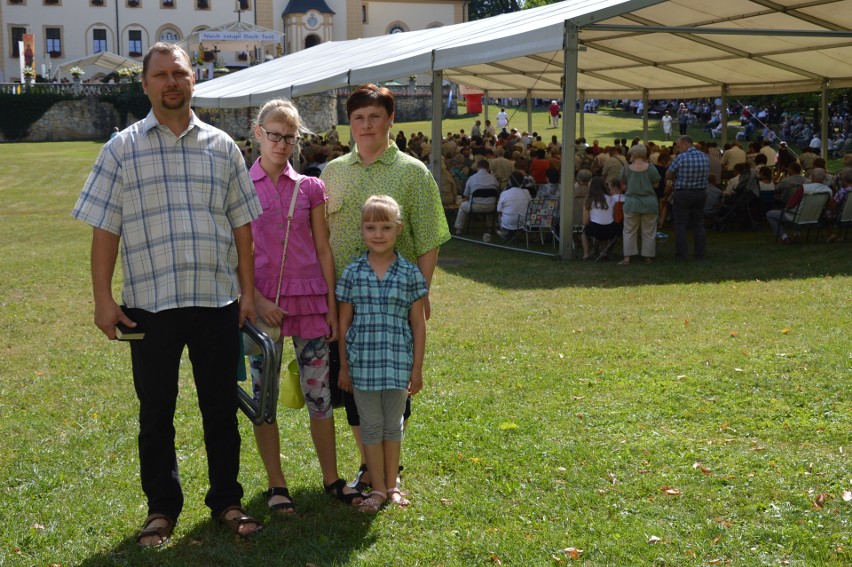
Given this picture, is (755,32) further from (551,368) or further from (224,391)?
(224,391)

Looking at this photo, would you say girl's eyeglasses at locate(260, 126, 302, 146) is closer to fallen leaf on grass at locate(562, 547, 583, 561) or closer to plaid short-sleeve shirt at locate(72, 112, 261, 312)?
plaid short-sleeve shirt at locate(72, 112, 261, 312)

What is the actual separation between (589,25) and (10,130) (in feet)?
165

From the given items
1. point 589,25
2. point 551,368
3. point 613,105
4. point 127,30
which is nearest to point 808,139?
point 613,105

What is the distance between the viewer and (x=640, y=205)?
12773mm

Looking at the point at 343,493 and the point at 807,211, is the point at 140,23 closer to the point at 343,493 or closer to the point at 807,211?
the point at 807,211

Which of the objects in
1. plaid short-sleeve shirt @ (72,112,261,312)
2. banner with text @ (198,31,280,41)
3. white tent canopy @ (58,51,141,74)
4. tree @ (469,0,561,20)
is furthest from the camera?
tree @ (469,0,561,20)

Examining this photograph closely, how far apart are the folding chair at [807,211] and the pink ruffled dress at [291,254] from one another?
36.5ft

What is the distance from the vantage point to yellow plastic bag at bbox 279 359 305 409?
438cm

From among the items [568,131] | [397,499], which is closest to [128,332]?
[397,499]

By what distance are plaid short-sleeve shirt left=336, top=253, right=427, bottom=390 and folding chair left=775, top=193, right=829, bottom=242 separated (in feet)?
35.9

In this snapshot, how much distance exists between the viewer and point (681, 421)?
592 cm

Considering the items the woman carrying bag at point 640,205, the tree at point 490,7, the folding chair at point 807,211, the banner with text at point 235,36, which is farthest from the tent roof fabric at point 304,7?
the woman carrying bag at point 640,205

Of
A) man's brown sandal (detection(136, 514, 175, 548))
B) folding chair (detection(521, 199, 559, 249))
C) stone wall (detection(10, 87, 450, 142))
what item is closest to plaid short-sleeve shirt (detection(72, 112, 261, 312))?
man's brown sandal (detection(136, 514, 175, 548))

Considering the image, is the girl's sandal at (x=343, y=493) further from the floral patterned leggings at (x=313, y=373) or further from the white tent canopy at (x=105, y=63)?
the white tent canopy at (x=105, y=63)
